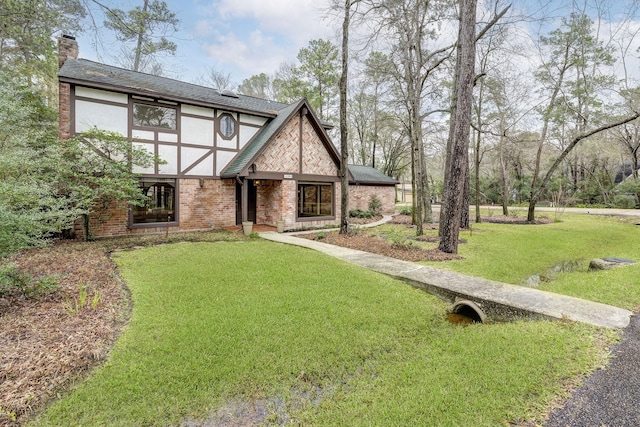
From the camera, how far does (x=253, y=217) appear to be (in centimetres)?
1495

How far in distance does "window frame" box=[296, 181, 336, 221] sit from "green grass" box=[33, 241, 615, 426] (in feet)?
29.3

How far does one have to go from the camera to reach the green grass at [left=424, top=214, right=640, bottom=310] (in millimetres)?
5262

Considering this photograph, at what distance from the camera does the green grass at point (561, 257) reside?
5.26m

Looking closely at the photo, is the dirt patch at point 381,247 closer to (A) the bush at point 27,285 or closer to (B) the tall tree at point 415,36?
(B) the tall tree at point 415,36

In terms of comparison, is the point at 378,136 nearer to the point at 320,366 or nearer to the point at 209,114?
the point at 209,114

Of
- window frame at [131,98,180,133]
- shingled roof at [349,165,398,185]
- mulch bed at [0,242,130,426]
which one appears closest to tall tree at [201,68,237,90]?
shingled roof at [349,165,398,185]

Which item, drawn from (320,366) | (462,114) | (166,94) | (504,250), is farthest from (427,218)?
(320,366)

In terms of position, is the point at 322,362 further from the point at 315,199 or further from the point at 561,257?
the point at 315,199

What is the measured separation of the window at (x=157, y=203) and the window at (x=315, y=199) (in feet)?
18.0

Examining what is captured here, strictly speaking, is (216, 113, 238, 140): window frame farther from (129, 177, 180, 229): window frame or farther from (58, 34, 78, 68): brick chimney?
(58, 34, 78, 68): brick chimney

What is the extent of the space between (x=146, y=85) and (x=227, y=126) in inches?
126

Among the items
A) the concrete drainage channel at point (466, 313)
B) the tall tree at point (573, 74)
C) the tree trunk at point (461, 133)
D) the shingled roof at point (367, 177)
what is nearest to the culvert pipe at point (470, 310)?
the concrete drainage channel at point (466, 313)

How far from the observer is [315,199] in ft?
49.2

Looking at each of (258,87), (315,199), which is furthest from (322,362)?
(258,87)
